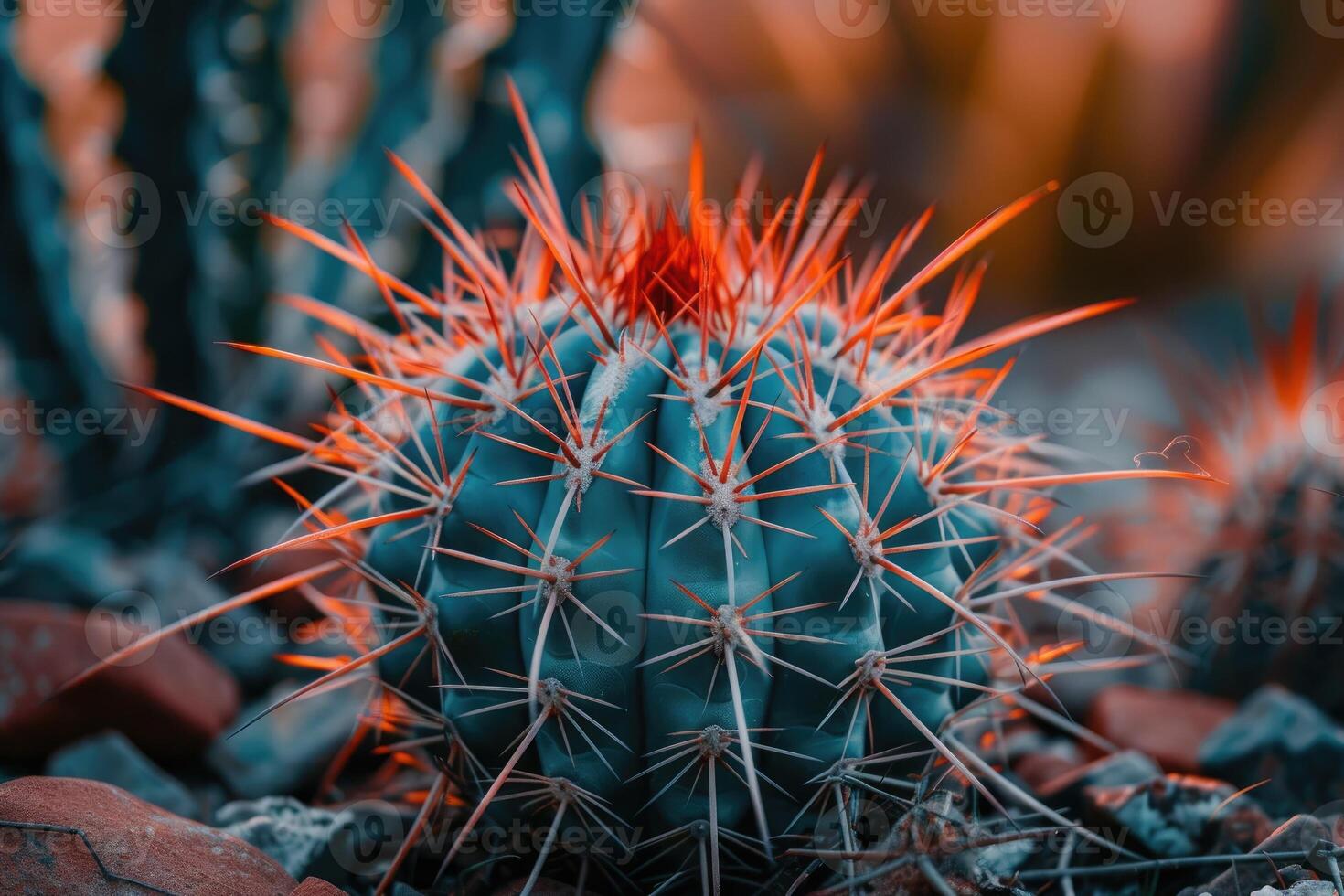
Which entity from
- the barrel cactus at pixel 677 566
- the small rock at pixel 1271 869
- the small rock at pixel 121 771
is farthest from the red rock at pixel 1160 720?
the small rock at pixel 121 771

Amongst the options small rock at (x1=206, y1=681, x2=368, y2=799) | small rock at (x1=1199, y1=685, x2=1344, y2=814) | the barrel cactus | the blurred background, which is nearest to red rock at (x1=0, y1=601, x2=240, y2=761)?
small rock at (x1=206, y1=681, x2=368, y2=799)

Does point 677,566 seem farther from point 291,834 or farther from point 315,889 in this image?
point 291,834

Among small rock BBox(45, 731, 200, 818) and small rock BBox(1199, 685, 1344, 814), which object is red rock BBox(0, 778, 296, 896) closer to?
small rock BBox(45, 731, 200, 818)

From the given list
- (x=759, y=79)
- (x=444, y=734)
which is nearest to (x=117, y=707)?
(x=444, y=734)

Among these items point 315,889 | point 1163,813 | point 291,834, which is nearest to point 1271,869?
point 1163,813

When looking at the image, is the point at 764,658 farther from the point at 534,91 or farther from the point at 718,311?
the point at 534,91
